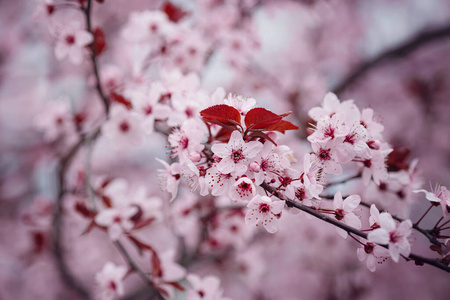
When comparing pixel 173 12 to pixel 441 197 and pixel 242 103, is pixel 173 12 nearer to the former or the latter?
pixel 242 103

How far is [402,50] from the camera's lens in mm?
2301

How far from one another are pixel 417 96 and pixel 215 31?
2.11 meters

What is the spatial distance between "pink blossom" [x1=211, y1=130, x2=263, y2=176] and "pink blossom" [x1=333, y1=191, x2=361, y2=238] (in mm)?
246

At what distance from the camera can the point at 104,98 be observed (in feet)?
3.81

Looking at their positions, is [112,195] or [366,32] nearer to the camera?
[112,195]

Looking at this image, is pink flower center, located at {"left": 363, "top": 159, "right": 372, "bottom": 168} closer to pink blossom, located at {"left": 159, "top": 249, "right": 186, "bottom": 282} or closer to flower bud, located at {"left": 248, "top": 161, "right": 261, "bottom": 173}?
flower bud, located at {"left": 248, "top": 161, "right": 261, "bottom": 173}

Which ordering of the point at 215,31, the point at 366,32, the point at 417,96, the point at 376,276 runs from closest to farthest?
the point at 215,31
the point at 417,96
the point at 376,276
the point at 366,32

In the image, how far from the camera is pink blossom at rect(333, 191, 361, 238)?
681mm

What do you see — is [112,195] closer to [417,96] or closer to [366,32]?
[417,96]

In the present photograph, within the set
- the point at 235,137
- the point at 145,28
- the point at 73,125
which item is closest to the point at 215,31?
the point at 145,28

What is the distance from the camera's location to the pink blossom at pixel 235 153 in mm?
634

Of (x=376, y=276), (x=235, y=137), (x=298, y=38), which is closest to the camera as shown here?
(x=235, y=137)

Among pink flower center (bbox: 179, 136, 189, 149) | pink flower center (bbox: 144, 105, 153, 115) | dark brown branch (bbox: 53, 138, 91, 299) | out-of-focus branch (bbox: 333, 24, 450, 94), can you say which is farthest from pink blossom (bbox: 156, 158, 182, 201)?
out-of-focus branch (bbox: 333, 24, 450, 94)

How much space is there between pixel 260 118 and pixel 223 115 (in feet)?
0.27
